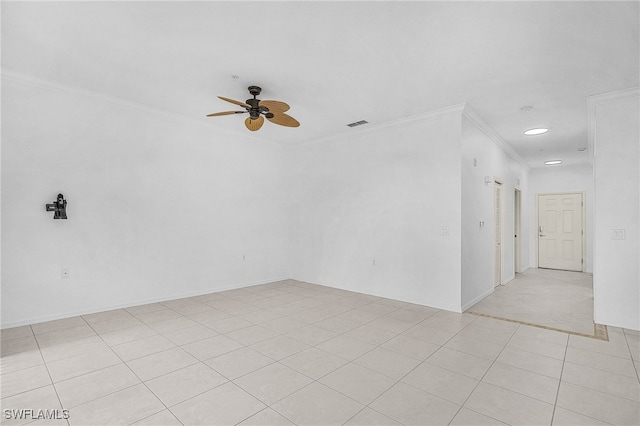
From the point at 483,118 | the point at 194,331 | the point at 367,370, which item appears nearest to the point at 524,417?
the point at 367,370

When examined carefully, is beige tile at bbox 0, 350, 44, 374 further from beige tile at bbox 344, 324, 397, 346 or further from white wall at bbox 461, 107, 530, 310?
white wall at bbox 461, 107, 530, 310

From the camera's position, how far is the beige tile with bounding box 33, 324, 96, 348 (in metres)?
3.01

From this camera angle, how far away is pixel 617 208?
358 cm

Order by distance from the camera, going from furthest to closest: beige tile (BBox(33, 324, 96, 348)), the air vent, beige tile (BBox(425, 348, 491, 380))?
the air vent → beige tile (BBox(33, 324, 96, 348)) → beige tile (BBox(425, 348, 491, 380))

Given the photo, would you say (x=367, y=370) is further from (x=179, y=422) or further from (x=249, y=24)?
(x=249, y=24)

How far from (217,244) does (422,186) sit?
334cm

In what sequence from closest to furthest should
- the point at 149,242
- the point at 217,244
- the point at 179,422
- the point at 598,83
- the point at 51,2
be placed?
the point at 179,422 < the point at 51,2 < the point at 598,83 < the point at 149,242 < the point at 217,244

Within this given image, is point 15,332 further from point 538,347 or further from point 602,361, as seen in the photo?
point 602,361

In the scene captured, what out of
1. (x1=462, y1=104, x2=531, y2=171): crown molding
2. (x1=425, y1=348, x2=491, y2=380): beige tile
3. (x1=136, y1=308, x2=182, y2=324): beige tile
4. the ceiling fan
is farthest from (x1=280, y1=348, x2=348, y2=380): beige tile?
(x1=462, y1=104, x2=531, y2=171): crown molding

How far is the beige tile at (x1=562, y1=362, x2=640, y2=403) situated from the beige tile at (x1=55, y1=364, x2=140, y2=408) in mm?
3335

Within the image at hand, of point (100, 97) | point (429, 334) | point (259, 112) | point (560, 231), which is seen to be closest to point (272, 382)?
point (429, 334)

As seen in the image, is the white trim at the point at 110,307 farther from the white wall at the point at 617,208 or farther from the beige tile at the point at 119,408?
the white wall at the point at 617,208

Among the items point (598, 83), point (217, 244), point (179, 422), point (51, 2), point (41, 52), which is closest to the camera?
point (179, 422)

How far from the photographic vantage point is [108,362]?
2621mm
